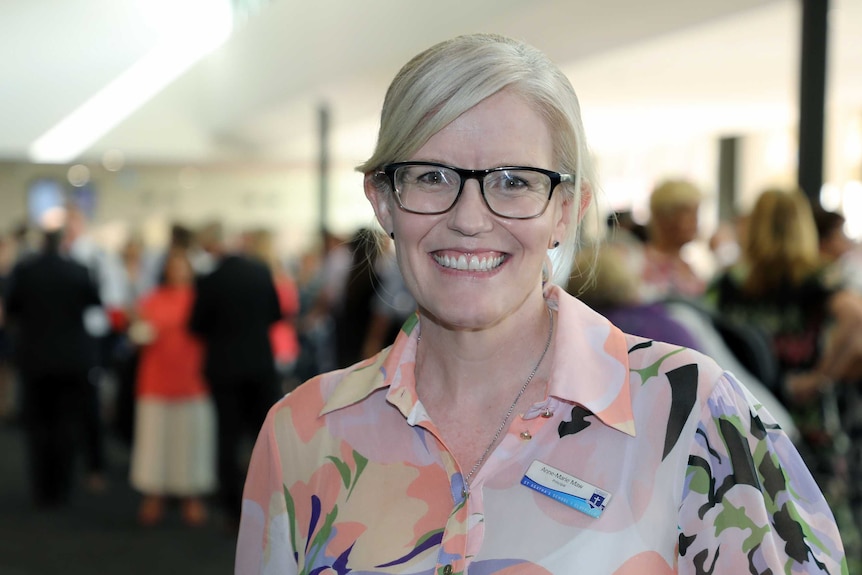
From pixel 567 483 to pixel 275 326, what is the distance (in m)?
5.54

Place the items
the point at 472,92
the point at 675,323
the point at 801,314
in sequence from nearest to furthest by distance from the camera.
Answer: the point at 472,92 → the point at 675,323 → the point at 801,314

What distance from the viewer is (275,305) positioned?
5871mm

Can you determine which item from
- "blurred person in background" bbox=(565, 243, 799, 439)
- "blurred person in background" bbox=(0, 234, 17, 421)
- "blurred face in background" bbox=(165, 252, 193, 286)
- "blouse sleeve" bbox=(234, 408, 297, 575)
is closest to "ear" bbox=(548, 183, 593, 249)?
"blouse sleeve" bbox=(234, 408, 297, 575)

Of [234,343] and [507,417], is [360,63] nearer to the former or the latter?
[234,343]

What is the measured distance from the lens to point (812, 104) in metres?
5.49

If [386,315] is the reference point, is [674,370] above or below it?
above

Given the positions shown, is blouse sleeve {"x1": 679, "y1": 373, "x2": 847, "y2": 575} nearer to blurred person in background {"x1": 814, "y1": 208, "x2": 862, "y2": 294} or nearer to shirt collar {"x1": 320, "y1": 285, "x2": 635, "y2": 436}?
shirt collar {"x1": 320, "y1": 285, "x2": 635, "y2": 436}

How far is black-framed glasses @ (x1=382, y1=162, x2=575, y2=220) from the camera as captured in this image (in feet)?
4.00

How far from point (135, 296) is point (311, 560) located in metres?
8.36

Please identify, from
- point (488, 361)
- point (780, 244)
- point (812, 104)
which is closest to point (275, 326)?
point (812, 104)

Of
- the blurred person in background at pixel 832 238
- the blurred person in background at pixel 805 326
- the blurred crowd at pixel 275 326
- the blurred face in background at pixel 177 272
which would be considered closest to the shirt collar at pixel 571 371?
the blurred crowd at pixel 275 326

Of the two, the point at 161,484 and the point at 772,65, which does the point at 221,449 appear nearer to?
the point at 161,484

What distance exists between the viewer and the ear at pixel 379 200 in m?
1.36

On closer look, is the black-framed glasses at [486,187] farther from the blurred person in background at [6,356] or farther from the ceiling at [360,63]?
the blurred person in background at [6,356]
